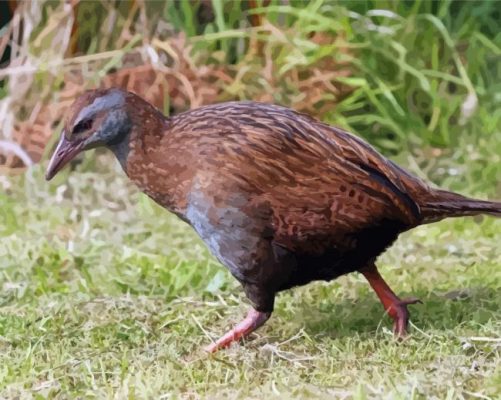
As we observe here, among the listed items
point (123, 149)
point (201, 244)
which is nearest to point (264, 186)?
point (123, 149)

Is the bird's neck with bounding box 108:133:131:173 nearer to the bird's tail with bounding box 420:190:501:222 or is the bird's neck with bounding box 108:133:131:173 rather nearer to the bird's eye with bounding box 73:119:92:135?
the bird's eye with bounding box 73:119:92:135

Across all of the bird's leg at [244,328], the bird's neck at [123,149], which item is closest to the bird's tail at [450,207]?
the bird's leg at [244,328]

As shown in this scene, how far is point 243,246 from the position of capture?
2564mm

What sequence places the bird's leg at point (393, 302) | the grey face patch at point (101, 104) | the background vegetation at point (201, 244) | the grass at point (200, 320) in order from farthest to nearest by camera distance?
1. the bird's leg at point (393, 302)
2. the grey face patch at point (101, 104)
3. the background vegetation at point (201, 244)
4. the grass at point (200, 320)

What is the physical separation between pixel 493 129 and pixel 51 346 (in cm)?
270

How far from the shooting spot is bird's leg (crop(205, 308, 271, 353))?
2.73 meters

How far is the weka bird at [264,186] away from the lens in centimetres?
255

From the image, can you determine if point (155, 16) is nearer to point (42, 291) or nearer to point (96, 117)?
point (42, 291)

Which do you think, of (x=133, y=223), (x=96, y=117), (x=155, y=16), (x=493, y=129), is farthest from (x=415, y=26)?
(x=96, y=117)

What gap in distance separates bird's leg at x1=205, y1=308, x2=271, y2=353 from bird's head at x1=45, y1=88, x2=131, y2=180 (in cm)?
61

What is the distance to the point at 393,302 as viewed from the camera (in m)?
2.85

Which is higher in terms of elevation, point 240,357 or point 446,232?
point 240,357

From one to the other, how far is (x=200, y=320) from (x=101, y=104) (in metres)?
0.73

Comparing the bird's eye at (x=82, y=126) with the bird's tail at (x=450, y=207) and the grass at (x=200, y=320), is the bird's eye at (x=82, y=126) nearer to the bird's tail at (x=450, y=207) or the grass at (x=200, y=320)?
the grass at (x=200, y=320)
